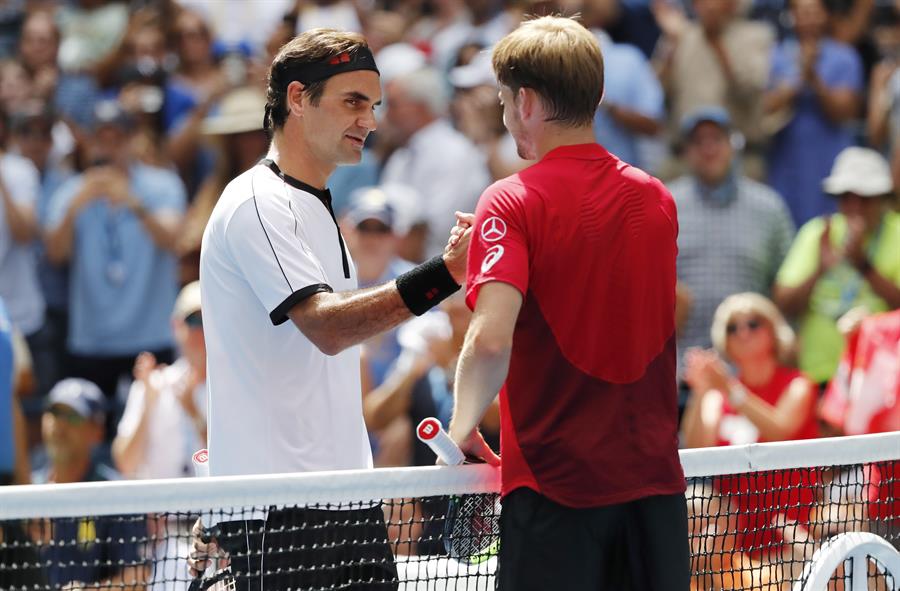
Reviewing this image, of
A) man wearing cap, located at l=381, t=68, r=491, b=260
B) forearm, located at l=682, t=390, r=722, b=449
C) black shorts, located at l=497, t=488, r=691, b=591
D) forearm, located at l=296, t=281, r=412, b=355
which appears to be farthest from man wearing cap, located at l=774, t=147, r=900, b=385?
forearm, located at l=296, t=281, r=412, b=355

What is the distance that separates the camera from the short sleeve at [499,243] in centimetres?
314

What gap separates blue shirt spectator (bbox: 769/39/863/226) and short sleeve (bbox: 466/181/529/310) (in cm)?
617

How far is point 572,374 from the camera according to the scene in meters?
3.22

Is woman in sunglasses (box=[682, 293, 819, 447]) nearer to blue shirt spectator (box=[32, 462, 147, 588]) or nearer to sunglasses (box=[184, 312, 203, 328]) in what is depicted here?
sunglasses (box=[184, 312, 203, 328])

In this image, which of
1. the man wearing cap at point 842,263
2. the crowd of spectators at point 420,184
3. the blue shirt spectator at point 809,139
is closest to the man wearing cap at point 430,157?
the crowd of spectators at point 420,184

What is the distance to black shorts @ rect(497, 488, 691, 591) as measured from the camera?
3.23m

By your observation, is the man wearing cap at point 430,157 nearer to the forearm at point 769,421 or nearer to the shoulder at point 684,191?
the shoulder at point 684,191

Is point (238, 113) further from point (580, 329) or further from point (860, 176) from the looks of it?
point (580, 329)

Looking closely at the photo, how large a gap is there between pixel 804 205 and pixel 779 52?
1.05 m

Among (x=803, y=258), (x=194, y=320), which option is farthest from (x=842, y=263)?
(x=194, y=320)

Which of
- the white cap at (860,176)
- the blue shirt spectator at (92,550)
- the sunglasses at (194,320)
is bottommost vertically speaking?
the blue shirt spectator at (92,550)

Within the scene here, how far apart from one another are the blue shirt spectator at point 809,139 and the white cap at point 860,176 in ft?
3.02

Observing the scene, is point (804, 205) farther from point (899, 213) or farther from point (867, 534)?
point (867, 534)

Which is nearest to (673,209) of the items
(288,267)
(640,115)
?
(288,267)
